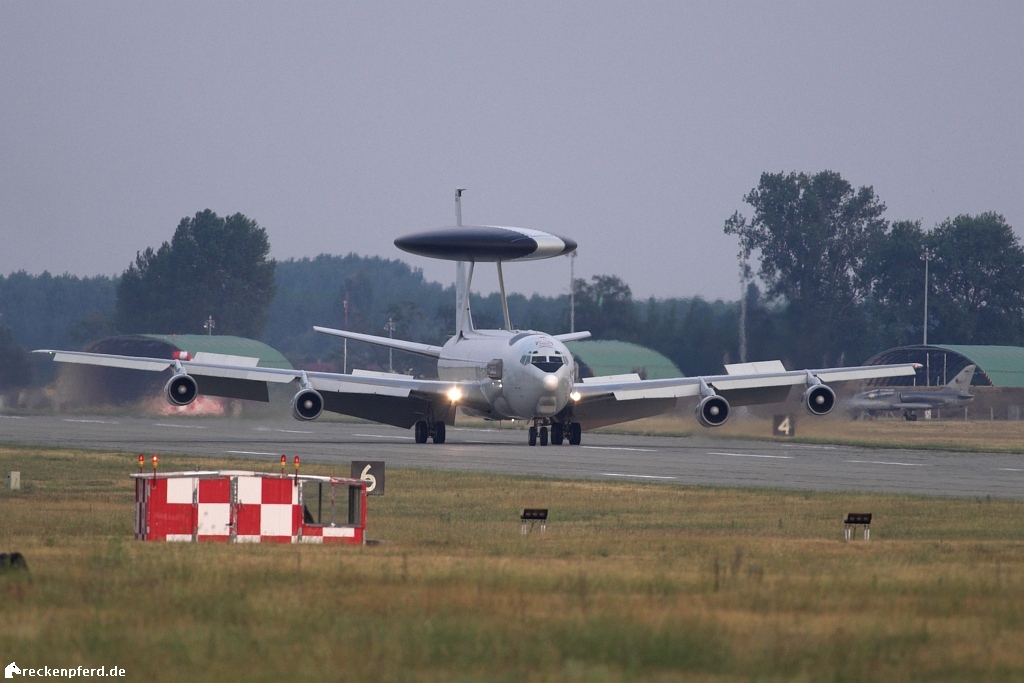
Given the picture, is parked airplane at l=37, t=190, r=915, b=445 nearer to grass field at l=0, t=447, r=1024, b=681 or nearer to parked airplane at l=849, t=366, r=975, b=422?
grass field at l=0, t=447, r=1024, b=681

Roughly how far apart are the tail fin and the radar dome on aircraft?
48.3 meters

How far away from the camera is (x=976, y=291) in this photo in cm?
11525

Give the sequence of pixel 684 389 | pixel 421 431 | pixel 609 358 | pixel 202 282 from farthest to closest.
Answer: pixel 202 282 → pixel 609 358 → pixel 421 431 → pixel 684 389

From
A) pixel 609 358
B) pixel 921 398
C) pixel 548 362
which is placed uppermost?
pixel 609 358

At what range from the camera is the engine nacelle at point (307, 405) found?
5066 cm

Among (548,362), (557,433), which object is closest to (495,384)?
(548,362)

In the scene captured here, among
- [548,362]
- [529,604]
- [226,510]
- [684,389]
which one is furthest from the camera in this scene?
[684,389]

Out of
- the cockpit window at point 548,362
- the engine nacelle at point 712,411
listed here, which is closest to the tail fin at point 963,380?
the engine nacelle at point 712,411

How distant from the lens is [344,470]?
3381 centimetres

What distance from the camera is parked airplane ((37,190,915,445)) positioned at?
50156 mm

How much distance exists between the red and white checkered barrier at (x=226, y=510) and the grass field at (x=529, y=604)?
3.03 ft

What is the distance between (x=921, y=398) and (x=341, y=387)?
2167 inches

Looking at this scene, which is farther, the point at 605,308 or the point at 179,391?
the point at 605,308

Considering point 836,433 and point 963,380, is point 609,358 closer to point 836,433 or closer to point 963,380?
point 963,380
